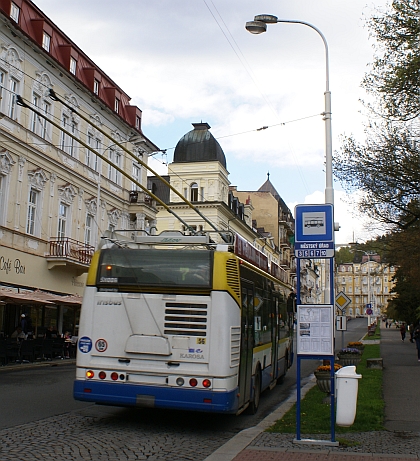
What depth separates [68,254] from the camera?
3089cm

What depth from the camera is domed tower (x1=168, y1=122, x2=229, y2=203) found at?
57281mm

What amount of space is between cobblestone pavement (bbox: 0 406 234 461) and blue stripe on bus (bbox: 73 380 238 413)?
19.1 inches

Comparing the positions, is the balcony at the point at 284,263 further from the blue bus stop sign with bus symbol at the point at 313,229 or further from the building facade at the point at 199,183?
the blue bus stop sign with bus symbol at the point at 313,229

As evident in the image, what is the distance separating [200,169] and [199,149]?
7.80ft

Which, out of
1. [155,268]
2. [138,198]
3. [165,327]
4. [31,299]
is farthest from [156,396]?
[138,198]

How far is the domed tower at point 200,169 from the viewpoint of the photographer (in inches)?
2255

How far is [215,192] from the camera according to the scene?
57031 millimetres

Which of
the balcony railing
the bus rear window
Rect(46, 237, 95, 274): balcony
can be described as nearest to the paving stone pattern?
the bus rear window

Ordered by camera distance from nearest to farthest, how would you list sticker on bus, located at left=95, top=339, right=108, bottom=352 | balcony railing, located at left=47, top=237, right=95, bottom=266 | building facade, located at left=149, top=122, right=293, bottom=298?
sticker on bus, located at left=95, top=339, right=108, bottom=352 < balcony railing, located at left=47, top=237, right=95, bottom=266 < building facade, located at left=149, top=122, right=293, bottom=298

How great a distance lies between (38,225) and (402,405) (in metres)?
21.3

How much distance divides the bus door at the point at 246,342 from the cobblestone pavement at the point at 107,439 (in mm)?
849

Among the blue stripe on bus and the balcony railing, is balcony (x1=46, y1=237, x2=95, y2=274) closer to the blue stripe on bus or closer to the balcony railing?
the balcony railing

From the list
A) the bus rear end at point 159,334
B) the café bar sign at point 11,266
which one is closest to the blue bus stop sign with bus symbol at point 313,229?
the bus rear end at point 159,334

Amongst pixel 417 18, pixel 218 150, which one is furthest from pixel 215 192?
pixel 417 18
